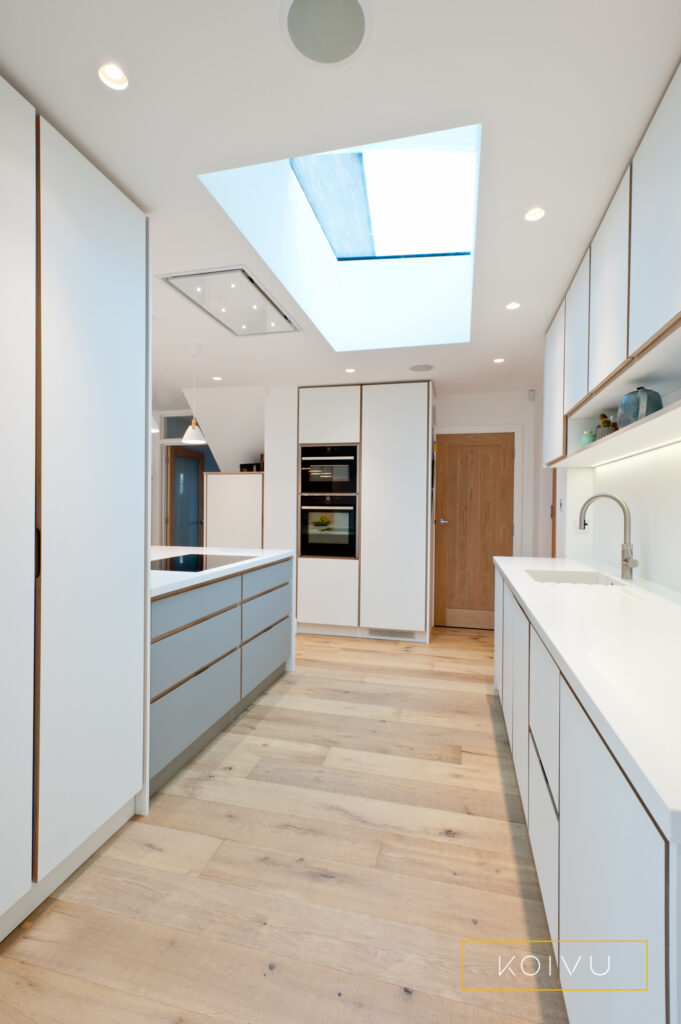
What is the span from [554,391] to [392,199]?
63.4 inches

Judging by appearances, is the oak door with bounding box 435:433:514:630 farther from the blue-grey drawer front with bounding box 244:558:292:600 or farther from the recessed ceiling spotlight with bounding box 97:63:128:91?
the recessed ceiling spotlight with bounding box 97:63:128:91

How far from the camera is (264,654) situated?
3098mm

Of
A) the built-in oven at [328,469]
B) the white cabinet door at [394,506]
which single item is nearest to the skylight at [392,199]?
the white cabinet door at [394,506]

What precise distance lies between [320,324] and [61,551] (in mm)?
2340

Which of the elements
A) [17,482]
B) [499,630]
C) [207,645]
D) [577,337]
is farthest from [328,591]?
[17,482]

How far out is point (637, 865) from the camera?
0.67 meters

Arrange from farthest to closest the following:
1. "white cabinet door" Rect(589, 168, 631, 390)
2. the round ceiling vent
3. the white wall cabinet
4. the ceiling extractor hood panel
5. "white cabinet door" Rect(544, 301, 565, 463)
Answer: the white wall cabinet < "white cabinet door" Rect(544, 301, 565, 463) < the ceiling extractor hood panel < "white cabinet door" Rect(589, 168, 631, 390) < the round ceiling vent

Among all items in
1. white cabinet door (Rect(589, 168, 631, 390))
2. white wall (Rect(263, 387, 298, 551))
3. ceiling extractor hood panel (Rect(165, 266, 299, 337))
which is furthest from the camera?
white wall (Rect(263, 387, 298, 551))

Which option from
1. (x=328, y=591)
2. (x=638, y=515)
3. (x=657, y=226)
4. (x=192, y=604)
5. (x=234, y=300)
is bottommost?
(x=328, y=591)

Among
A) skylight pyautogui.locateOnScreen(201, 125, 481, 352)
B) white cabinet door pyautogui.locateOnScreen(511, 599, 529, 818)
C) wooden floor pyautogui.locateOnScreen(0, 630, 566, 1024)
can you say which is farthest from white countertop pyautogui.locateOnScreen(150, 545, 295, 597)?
skylight pyautogui.locateOnScreen(201, 125, 481, 352)

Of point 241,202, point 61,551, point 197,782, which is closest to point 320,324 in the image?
point 241,202

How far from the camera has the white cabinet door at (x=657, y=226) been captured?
132 centimetres

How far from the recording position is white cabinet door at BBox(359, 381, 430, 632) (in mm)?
4488

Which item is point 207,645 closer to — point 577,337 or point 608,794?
point 608,794
